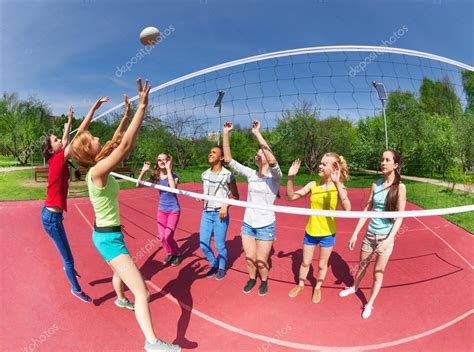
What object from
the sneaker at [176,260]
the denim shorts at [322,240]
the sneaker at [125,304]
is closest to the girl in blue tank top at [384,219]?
the denim shorts at [322,240]

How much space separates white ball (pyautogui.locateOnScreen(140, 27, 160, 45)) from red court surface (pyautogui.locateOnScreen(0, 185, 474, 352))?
4054 millimetres

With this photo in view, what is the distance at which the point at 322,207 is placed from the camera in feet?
10.3

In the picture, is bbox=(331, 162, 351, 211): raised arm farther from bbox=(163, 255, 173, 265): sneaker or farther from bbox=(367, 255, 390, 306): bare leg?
bbox=(163, 255, 173, 265): sneaker

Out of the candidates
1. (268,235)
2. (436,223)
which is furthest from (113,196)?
(436,223)

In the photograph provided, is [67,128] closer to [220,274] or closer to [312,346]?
[220,274]

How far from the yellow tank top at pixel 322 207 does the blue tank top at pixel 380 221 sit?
433mm

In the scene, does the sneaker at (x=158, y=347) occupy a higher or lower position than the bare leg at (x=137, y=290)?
lower

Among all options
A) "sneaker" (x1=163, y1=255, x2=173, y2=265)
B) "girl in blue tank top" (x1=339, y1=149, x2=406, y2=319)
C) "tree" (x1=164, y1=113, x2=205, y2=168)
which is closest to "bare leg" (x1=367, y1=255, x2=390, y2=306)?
"girl in blue tank top" (x1=339, y1=149, x2=406, y2=319)

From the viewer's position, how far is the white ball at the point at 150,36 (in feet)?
17.0

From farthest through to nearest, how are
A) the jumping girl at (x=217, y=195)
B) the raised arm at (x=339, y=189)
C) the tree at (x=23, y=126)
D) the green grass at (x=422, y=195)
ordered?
the tree at (x=23, y=126)
the green grass at (x=422, y=195)
the jumping girl at (x=217, y=195)
the raised arm at (x=339, y=189)

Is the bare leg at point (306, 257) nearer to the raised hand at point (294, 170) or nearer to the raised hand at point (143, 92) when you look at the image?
the raised hand at point (294, 170)

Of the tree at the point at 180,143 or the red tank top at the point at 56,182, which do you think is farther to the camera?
the tree at the point at 180,143

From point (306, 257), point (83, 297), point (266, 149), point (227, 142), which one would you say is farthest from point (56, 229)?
point (306, 257)

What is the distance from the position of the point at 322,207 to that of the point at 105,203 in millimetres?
2329
